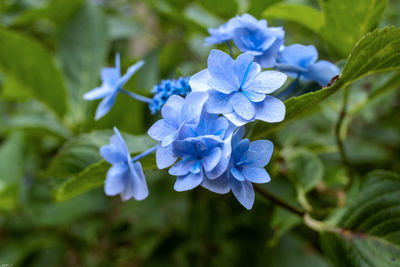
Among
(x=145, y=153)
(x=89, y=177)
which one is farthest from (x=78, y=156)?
(x=145, y=153)

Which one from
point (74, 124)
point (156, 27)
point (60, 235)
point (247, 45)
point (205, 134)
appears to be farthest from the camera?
point (156, 27)

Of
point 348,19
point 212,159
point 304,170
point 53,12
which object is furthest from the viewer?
point 53,12

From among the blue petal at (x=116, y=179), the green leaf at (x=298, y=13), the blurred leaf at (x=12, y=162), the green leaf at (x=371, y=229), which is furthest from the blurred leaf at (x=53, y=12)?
the green leaf at (x=371, y=229)

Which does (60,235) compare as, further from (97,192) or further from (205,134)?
(205,134)

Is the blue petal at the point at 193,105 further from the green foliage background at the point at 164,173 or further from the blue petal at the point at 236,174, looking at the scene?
the green foliage background at the point at 164,173

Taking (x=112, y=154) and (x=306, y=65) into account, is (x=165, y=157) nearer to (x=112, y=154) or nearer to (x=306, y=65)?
(x=112, y=154)

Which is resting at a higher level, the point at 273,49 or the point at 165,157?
the point at 273,49

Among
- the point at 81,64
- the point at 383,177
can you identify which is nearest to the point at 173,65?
the point at 81,64
